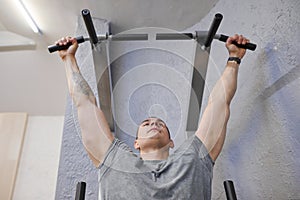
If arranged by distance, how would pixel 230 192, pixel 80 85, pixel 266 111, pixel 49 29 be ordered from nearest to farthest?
1. pixel 230 192
2. pixel 266 111
3. pixel 80 85
4. pixel 49 29

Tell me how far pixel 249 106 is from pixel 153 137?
400mm

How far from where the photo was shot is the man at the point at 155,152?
0.92 meters

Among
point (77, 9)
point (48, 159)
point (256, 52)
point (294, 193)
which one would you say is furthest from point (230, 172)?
point (48, 159)

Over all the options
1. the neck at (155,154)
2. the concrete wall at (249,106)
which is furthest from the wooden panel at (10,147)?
the neck at (155,154)

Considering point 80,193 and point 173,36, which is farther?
point 173,36

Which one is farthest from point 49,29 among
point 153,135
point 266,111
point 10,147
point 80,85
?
point 266,111

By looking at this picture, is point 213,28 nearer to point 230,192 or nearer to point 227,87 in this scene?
point 227,87

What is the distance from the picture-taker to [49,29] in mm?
2057

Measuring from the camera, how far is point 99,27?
1.83 m

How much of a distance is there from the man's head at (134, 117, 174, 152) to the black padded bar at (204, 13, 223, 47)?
37 centimetres

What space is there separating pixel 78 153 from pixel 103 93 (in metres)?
0.33

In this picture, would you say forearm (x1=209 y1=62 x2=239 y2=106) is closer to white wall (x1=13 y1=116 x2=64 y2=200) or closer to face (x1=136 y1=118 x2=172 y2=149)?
face (x1=136 y1=118 x2=172 y2=149)

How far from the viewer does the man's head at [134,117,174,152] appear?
1137 mm

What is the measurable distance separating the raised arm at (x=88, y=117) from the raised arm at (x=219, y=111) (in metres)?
0.33
